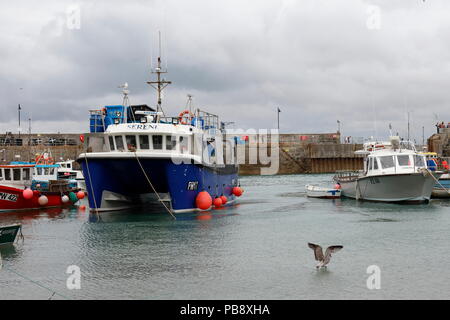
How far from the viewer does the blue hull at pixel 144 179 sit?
23.5 m

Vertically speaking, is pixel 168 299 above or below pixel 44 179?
below

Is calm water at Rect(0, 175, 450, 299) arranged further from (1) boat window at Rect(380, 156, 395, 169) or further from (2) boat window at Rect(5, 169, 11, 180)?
(2) boat window at Rect(5, 169, 11, 180)

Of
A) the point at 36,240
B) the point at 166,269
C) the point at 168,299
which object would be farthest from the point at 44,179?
the point at 168,299

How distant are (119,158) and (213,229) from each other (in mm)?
5648

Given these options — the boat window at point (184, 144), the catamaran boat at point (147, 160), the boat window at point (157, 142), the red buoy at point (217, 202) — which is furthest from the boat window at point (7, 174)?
the red buoy at point (217, 202)

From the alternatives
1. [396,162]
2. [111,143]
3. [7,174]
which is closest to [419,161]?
[396,162]

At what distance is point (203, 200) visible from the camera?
25.2 meters

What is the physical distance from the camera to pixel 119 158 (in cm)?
2302

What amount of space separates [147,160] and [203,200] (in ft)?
12.5

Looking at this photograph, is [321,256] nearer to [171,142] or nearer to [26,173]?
[171,142]

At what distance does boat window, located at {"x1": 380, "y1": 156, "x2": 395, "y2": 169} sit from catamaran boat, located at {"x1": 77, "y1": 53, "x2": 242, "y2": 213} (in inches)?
362

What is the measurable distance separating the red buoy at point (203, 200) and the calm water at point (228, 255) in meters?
0.77

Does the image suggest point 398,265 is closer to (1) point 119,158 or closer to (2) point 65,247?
(2) point 65,247
